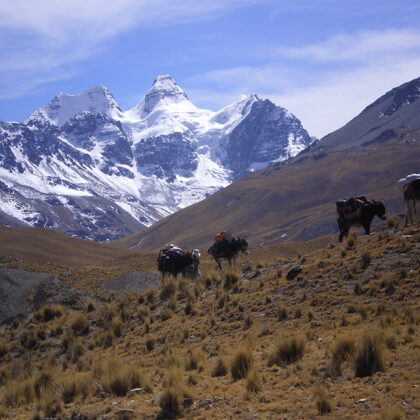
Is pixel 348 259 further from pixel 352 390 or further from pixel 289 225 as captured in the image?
pixel 289 225

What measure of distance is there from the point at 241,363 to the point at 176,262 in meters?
14.3

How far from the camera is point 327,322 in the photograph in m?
14.2

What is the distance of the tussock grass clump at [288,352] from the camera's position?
1195 cm

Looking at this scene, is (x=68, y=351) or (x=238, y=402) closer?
(x=238, y=402)

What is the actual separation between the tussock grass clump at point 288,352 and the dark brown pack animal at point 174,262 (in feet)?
45.3

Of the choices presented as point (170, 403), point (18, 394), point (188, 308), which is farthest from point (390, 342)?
point (188, 308)

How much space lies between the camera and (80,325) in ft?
66.1

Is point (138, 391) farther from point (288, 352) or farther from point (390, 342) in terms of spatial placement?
point (390, 342)

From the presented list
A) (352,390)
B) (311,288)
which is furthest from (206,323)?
(352,390)

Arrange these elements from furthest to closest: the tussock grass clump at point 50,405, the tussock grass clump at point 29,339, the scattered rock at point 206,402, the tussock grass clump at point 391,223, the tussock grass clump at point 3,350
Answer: the tussock grass clump at point 391,223 → the tussock grass clump at point 29,339 → the tussock grass clump at point 3,350 → the tussock grass clump at point 50,405 → the scattered rock at point 206,402

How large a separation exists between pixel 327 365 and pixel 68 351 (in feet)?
31.0

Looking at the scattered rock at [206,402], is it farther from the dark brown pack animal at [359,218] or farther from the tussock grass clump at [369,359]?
the dark brown pack animal at [359,218]

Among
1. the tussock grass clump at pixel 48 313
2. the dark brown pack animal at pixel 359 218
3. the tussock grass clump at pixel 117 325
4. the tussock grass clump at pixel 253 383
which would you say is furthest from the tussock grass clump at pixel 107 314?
the tussock grass clump at pixel 253 383

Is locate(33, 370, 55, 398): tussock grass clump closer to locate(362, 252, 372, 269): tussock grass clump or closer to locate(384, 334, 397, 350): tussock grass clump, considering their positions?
locate(384, 334, 397, 350): tussock grass clump
